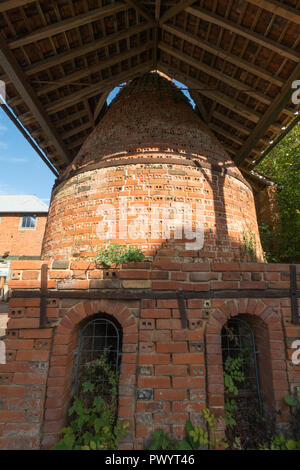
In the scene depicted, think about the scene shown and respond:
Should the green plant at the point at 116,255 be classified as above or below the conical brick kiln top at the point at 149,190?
below

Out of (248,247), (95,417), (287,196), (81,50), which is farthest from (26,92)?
(287,196)

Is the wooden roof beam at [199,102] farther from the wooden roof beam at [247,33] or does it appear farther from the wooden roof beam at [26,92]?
the wooden roof beam at [26,92]

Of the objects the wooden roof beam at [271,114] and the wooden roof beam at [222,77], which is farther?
the wooden roof beam at [222,77]

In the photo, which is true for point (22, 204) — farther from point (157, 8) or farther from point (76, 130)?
point (157, 8)

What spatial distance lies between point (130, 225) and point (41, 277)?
4.83 feet

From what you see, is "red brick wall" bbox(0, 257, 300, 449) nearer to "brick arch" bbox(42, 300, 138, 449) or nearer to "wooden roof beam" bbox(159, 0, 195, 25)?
"brick arch" bbox(42, 300, 138, 449)

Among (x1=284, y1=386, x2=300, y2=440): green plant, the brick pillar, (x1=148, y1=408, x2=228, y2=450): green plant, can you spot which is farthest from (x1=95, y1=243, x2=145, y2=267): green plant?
(x1=284, y1=386, x2=300, y2=440): green plant

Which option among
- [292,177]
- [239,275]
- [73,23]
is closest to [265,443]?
[239,275]

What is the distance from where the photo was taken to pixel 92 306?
2.65 m

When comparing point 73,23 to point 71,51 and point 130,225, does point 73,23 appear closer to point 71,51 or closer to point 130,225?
point 71,51

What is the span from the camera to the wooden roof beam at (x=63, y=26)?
3.81 m

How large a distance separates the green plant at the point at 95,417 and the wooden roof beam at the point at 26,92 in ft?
15.7

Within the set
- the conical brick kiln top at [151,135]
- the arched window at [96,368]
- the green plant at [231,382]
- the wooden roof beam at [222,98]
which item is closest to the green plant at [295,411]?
the green plant at [231,382]

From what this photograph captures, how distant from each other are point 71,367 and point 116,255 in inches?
55.1
